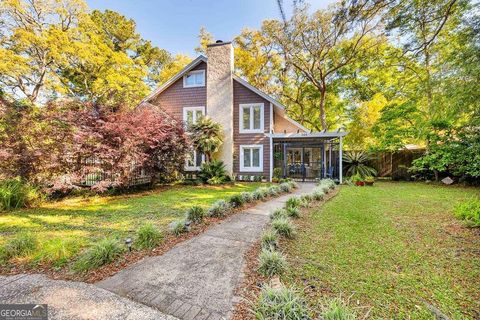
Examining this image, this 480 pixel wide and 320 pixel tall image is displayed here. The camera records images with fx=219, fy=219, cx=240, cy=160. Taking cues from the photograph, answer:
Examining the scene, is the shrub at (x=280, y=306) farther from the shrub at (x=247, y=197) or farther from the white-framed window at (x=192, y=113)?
the white-framed window at (x=192, y=113)

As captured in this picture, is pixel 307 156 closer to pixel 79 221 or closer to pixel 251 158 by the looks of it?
pixel 251 158

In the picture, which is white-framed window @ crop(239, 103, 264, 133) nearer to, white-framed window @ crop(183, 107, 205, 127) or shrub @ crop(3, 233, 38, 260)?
white-framed window @ crop(183, 107, 205, 127)

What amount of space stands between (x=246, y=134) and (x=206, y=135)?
277 cm

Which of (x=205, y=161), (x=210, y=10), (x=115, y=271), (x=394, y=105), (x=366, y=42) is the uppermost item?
(x=366, y=42)

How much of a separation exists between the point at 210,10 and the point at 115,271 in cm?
1095

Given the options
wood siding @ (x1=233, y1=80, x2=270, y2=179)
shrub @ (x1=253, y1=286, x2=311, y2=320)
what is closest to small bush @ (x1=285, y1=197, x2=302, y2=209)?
shrub @ (x1=253, y1=286, x2=311, y2=320)

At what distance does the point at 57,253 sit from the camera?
330cm

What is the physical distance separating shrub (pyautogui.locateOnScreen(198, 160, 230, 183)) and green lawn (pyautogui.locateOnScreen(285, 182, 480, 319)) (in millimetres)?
7839

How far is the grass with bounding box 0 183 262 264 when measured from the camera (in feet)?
11.6

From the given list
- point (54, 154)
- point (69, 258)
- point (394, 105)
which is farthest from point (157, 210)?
point (394, 105)

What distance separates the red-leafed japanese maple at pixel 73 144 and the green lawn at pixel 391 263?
6.93 meters

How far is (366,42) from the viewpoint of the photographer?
1523 centimetres

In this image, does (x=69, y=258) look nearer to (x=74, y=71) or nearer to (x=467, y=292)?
(x=467, y=292)

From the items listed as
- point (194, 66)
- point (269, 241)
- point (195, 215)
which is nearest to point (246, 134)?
point (194, 66)
